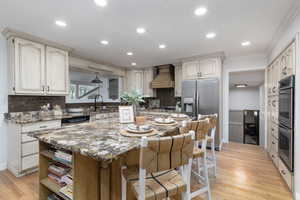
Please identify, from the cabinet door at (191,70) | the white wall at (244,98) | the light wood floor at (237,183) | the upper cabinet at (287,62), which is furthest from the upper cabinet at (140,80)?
the white wall at (244,98)

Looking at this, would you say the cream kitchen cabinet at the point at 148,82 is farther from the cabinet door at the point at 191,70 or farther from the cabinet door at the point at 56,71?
the cabinet door at the point at 56,71

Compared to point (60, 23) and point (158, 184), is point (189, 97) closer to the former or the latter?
point (158, 184)

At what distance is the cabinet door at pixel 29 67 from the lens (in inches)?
97.2

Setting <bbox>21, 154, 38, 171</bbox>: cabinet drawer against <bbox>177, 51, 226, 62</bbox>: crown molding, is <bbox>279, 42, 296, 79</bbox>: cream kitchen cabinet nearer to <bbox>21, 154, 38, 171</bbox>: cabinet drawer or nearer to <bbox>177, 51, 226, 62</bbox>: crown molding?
<bbox>177, 51, 226, 62</bbox>: crown molding

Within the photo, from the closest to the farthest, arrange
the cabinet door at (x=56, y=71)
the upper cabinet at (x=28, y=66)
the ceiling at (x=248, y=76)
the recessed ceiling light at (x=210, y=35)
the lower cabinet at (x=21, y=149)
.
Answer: the lower cabinet at (x=21, y=149) < the upper cabinet at (x=28, y=66) < the recessed ceiling light at (x=210, y=35) < the cabinet door at (x=56, y=71) < the ceiling at (x=248, y=76)

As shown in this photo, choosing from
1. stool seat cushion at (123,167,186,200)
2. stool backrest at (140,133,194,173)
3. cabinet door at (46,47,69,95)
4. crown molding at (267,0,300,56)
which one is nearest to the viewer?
stool backrest at (140,133,194,173)

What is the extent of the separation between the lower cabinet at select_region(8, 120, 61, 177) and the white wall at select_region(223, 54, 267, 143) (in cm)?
428

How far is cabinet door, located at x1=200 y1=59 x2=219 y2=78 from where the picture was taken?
11.8ft

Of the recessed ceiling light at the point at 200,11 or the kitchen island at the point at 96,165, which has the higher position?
the recessed ceiling light at the point at 200,11

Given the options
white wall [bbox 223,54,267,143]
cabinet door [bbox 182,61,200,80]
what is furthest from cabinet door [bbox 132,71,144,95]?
white wall [bbox 223,54,267,143]

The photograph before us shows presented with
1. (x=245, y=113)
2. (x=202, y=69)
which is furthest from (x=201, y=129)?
(x=245, y=113)

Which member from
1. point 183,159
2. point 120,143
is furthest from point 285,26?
point 120,143

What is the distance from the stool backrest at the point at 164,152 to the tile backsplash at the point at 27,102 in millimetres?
3071

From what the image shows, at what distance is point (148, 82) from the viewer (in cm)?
515
